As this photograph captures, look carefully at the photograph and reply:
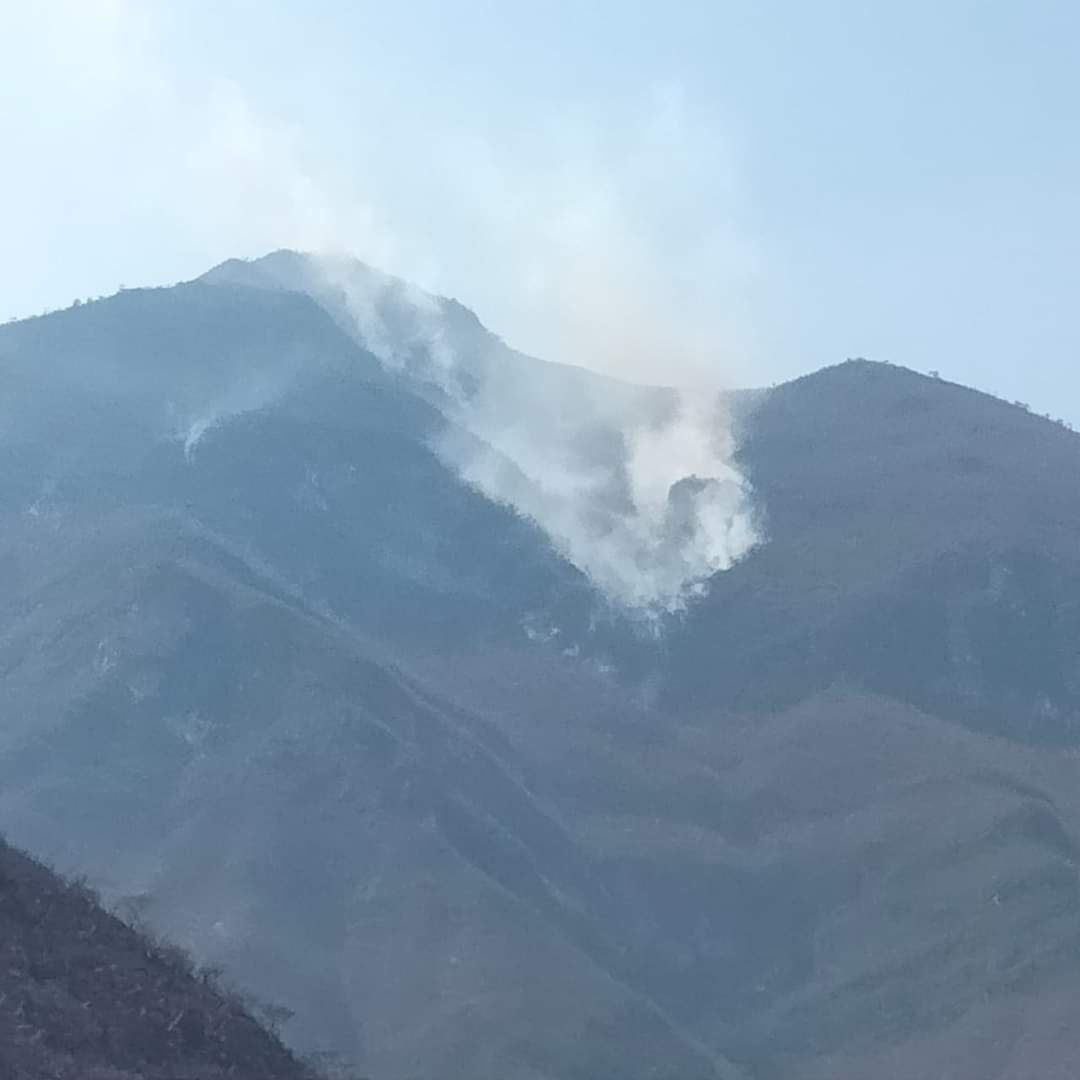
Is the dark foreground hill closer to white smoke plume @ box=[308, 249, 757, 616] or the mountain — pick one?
the mountain

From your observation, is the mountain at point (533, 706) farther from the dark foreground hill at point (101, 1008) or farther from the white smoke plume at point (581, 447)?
the dark foreground hill at point (101, 1008)

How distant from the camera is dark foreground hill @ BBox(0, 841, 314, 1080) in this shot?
23.7m

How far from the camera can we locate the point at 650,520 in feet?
371

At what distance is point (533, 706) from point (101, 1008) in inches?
2646

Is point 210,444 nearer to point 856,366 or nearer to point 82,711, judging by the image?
point 82,711

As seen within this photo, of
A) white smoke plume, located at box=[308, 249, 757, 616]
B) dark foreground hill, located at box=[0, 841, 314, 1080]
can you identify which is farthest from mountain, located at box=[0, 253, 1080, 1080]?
dark foreground hill, located at box=[0, 841, 314, 1080]

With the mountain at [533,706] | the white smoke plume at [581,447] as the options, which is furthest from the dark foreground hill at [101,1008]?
the white smoke plume at [581,447]

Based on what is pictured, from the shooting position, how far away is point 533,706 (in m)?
92.8

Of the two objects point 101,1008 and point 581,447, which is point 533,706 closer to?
point 581,447

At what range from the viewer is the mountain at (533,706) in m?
67.2

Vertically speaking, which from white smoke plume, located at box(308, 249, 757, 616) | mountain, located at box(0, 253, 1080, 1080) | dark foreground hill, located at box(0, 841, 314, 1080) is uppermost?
white smoke plume, located at box(308, 249, 757, 616)

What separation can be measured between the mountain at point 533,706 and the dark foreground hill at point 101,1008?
29266mm

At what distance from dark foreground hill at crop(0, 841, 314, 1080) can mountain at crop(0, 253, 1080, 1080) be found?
29266 millimetres

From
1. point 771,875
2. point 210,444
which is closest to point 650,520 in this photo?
point 210,444
